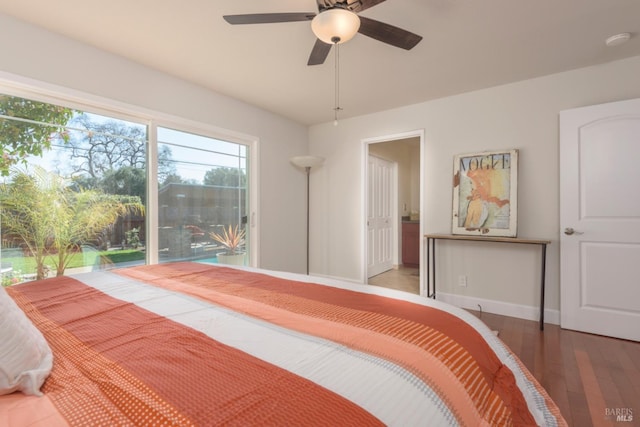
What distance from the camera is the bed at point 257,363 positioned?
0.61 meters

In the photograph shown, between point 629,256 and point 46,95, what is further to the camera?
point 629,256

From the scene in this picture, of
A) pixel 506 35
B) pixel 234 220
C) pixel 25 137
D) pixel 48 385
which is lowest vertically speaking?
pixel 48 385

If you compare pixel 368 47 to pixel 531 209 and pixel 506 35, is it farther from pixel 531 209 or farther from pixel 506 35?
pixel 531 209

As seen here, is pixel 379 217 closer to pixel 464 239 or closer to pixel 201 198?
pixel 464 239

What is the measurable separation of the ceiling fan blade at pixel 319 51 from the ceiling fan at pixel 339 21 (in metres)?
0.22

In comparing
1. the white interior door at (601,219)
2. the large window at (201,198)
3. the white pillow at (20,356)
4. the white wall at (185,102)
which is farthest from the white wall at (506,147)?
the white pillow at (20,356)

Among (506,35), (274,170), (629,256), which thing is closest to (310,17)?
(506,35)

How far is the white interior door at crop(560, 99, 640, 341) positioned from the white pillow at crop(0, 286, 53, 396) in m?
3.62

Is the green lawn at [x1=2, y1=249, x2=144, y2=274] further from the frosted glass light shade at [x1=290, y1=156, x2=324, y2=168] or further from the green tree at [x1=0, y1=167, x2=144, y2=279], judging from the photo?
the frosted glass light shade at [x1=290, y1=156, x2=324, y2=168]

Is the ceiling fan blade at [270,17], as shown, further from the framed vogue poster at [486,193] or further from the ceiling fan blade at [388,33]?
the framed vogue poster at [486,193]

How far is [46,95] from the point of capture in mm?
2275

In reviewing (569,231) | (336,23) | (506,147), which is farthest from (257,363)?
(506,147)

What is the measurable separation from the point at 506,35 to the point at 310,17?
1640mm

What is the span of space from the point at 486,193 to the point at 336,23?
8.21ft
